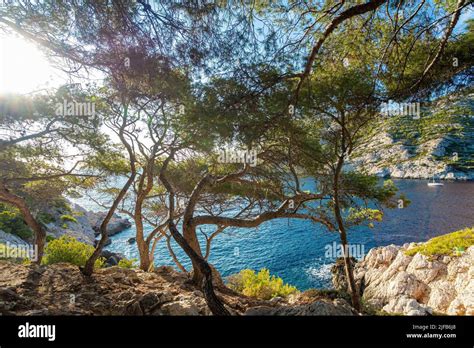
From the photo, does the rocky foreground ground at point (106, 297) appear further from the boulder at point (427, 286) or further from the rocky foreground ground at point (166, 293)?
the boulder at point (427, 286)

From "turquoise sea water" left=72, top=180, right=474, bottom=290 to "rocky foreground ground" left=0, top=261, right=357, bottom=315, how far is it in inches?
371

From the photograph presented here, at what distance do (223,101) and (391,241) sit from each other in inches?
836

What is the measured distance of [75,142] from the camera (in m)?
5.18

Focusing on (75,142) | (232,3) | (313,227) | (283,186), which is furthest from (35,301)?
Result: (313,227)

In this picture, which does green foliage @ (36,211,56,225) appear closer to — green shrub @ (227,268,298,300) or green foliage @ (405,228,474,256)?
green shrub @ (227,268,298,300)

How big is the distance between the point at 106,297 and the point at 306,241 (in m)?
19.9

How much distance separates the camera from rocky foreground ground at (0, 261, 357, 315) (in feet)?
8.50

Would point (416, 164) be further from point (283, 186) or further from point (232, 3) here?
point (232, 3)

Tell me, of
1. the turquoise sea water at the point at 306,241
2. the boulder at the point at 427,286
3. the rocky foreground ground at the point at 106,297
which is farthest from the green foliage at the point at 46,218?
the boulder at the point at 427,286

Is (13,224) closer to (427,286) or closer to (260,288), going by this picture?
(260,288)

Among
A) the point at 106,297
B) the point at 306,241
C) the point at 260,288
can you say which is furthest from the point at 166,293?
the point at 306,241

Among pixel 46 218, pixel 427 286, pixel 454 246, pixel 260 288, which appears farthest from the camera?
pixel 46 218

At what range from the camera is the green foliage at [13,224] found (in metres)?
13.8

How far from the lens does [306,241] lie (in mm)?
21000
